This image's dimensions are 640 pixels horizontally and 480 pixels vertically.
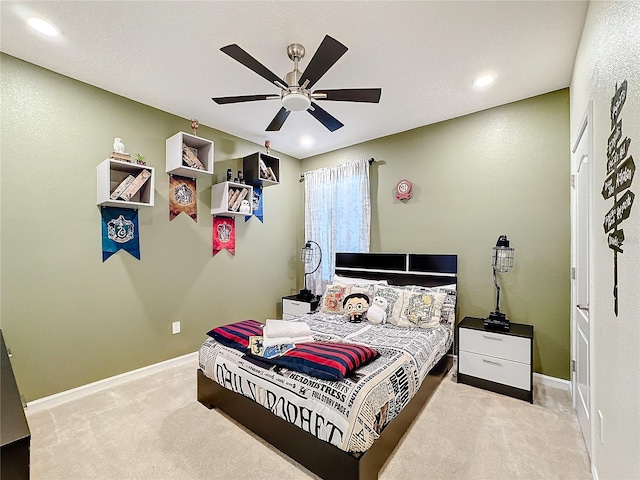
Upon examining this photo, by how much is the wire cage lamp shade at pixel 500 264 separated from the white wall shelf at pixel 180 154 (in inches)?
118

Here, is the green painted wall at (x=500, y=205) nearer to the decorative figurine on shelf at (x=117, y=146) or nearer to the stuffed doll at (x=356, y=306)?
the stuffed doll at (x=356, y=306)

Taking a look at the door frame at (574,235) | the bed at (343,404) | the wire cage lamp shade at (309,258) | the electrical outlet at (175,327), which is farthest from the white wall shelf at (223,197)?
the door frame at (574,235)

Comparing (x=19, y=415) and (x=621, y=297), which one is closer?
(x=19, y=415)

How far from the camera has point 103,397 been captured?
2627mm

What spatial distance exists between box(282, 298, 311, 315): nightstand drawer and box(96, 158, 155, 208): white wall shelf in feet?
7.05

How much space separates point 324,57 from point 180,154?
1.94 metres

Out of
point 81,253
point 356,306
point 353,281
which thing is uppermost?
point 81,253

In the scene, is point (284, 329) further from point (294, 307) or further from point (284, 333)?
point (294, 307)

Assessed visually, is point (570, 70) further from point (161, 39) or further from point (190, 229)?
point (190, 229)

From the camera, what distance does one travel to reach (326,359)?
5.99 ft

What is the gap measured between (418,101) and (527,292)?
2158 millimetres

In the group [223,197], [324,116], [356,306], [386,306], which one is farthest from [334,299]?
[324,116]

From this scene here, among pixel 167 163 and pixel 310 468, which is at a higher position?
pixel 167 163

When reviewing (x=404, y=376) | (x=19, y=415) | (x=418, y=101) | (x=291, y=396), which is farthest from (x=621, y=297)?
(x=418, y=101)
